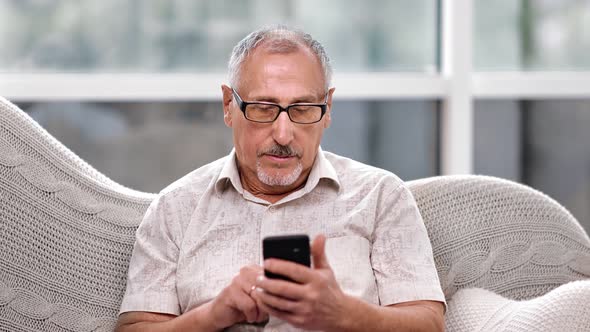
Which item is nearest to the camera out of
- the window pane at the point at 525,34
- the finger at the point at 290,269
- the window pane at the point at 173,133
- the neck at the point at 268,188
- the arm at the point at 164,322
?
the finger at the point at 290,269

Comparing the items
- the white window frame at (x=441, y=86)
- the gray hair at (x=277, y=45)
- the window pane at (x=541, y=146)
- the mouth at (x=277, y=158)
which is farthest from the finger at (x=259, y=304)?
the window pane at (x=541, y=146)

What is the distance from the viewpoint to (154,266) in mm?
1823

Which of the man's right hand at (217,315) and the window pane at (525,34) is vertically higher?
the window pane at (525,34)

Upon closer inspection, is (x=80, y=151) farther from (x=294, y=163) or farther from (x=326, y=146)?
(x=294, y=163)

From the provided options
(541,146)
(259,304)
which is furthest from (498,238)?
(541,146)

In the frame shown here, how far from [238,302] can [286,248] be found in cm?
17

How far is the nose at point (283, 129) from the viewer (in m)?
1.80

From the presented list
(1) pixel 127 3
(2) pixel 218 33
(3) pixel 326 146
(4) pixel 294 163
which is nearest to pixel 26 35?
(1) pixel 127 3

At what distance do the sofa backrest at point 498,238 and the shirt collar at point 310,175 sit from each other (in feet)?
0.83

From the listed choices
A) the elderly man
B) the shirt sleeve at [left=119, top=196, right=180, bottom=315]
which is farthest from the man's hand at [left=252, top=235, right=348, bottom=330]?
the shirt sleeve at [left=119, top=196, right=180, bottom=315]

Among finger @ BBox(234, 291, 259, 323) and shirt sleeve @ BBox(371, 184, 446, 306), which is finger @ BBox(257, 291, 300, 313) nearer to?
finger @ BBox(234, 291, 259, 323)

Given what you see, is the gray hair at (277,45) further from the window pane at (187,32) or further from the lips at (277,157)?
the window pane at (187,32)

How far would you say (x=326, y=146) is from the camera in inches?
140

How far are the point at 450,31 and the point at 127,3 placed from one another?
125 cm
